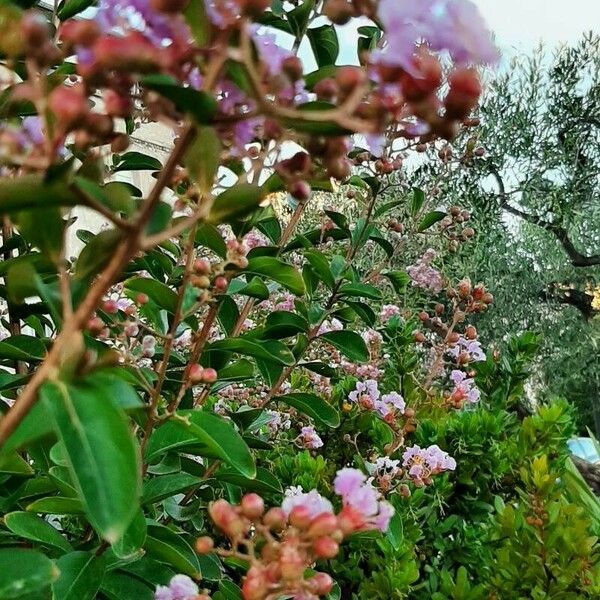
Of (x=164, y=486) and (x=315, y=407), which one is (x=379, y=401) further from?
(x=164, y=486)

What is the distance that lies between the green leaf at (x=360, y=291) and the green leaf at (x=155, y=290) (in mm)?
395

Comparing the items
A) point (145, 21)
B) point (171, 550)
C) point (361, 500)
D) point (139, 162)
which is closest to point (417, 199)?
point (139, 162)

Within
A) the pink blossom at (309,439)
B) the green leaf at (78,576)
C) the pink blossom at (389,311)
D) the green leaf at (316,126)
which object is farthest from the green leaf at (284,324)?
the pink blossom at (389,311)

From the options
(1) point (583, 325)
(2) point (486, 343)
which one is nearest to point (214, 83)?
(2) point (486, 343)

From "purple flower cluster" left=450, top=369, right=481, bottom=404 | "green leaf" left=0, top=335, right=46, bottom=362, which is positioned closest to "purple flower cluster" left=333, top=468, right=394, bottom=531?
"green leaf" left=0, top=335, right=46, bottom=362

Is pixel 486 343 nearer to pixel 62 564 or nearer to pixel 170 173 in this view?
pixel 62 564

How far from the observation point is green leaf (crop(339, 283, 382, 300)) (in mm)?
1284

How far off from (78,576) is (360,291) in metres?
0.67

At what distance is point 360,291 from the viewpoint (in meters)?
1.30

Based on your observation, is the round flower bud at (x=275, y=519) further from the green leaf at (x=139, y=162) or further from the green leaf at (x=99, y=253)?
the green leaf at (x=139, y=162)

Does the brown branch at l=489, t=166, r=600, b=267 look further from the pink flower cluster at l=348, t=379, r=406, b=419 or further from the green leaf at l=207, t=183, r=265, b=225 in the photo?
the green leaf at l=207, t=183, r=265, b=225

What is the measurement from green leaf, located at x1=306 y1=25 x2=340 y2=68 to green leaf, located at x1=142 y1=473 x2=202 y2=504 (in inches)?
23.1

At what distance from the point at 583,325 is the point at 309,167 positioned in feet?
22.7

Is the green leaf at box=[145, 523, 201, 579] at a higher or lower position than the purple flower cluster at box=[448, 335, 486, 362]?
lower
